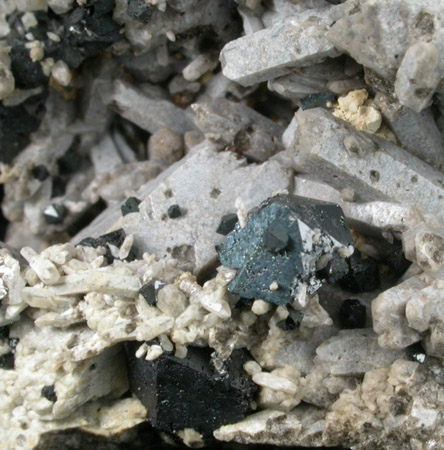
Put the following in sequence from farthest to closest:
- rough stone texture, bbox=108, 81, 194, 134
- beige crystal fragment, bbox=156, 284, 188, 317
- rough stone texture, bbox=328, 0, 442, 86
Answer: rough stone texture, bbox=108, 81, 194, 134 < beige crystal fragment, bbox=156, 284, 188, 317 < rough stone texture, bbox=328, 0, 442, 86

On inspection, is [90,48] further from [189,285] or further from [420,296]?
[420,296]

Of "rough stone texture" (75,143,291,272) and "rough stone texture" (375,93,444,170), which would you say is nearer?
"rough stone texture" (375,93,444,170)

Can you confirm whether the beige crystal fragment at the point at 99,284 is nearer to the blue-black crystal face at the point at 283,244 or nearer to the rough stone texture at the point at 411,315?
the blue-black crystal face at the point at 283,244

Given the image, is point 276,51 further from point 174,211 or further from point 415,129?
point 174,211

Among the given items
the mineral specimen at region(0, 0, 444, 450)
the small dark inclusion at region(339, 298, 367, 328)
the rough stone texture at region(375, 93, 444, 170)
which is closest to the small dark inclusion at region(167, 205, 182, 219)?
the mineral specimen at region(0, 0, 444, 450)

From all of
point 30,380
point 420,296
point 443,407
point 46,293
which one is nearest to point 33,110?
point 46,293

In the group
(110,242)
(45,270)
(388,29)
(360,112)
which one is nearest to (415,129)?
Result: (360,112)

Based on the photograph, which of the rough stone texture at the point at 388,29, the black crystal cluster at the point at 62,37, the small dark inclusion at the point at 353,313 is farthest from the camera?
the black crystal cluster at the point at 62,37

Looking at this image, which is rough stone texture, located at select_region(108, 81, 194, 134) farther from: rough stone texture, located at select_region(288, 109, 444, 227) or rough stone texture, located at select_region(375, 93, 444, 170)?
rough stone texture, located at select_region(375, 93, 444, 170)

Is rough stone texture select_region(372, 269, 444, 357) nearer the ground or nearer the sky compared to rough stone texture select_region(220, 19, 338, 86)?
nearer the ground

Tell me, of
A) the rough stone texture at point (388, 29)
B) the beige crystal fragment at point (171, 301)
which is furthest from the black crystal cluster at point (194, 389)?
the rough stone texture at point (388, 29)
